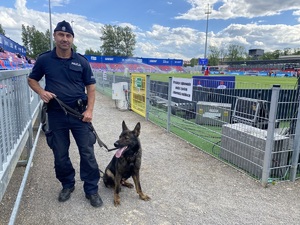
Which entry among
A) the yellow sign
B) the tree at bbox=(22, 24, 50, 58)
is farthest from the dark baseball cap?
the tree at bbox=(22, 24, 50, 58)

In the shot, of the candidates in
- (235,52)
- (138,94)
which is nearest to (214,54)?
(235,52)

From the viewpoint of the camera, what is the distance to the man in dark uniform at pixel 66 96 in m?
2.89

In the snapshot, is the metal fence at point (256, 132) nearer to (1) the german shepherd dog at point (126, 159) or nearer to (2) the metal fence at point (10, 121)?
(1) the german shepherd dog at point (126, 159)

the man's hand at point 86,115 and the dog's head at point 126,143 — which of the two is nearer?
the man's hand at point 86,115

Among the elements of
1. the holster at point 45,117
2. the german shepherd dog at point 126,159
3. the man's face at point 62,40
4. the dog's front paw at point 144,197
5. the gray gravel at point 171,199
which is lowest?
the gray gravel at point 171,199

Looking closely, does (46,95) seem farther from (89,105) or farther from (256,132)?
(256,132)

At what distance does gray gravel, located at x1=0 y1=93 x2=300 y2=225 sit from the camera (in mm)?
2945

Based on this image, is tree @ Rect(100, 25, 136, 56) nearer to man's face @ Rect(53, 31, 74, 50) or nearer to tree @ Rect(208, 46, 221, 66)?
tree @ Rect(208, 46, 221, 66)

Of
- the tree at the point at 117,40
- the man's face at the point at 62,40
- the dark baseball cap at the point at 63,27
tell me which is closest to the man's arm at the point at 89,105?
the man's face at the point at 62,40

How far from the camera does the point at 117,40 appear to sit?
86188mm

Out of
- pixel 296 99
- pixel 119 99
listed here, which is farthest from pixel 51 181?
pixel 119 99

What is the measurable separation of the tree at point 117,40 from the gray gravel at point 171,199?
85499 millimetres

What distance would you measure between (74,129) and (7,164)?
835mm

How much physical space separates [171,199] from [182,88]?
3.40 m
